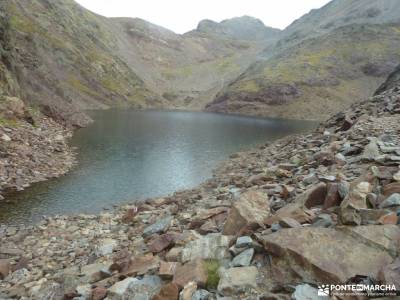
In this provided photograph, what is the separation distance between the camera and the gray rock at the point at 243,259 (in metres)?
11.4

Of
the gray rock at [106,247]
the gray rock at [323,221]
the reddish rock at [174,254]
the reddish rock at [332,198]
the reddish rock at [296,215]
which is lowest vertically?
the gray rock at [106,247]

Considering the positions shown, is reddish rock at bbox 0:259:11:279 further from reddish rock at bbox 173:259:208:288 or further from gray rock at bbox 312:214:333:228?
gray rock at bbox 312:214:333:228

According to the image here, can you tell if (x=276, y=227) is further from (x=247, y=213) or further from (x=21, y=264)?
(x=21, y=264)

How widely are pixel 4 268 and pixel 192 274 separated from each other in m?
10.5

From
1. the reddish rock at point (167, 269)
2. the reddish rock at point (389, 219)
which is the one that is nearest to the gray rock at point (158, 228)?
the reddish rock at point (167, 269)

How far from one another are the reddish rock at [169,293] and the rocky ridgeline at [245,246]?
3 cm

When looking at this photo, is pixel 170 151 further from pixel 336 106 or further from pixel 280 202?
pixel 336 106

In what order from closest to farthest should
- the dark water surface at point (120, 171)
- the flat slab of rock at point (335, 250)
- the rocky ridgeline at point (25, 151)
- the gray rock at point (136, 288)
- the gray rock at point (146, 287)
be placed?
the flat slab of rock at point (335, 250) → the gray rock at point (146, 287) → the gray rock at point (136, 288) → the dark water surface at point (120, 171) → the rocky ridgeline at point (25, 151)

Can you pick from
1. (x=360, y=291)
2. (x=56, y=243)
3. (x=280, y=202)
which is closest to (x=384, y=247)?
(x=360, y=291)

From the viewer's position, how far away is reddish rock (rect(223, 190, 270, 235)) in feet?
46.2

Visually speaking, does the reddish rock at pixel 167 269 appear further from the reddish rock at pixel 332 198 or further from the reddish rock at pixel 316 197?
the reddish rock at pixel 332 198

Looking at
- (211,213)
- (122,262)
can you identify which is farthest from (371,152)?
(122,262)

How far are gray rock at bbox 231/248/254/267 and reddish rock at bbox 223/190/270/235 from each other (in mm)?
1831

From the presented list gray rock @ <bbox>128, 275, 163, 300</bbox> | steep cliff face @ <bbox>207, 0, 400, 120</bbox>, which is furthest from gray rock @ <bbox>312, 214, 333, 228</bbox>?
steep cliff face @ <bbox>207, 0, 400, 120</bbox>
